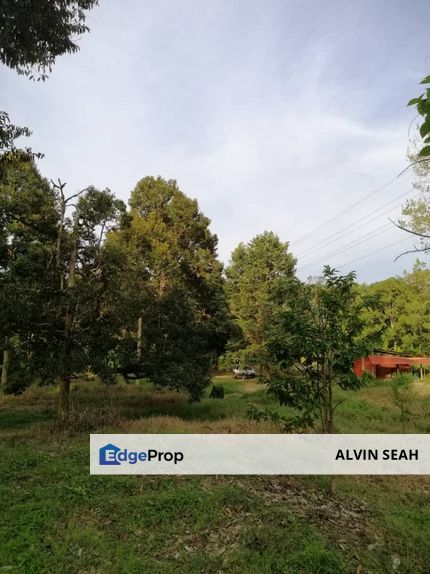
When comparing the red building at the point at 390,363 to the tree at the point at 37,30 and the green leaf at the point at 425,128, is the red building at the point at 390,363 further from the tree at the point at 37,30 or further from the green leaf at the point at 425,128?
the green leaf at the point at 425,128

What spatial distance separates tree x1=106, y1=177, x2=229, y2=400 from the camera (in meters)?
14.8

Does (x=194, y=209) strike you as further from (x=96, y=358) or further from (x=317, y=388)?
(x=317, y=388)

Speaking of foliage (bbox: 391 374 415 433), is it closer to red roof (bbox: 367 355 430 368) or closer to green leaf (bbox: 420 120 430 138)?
green leaf (bbox: 420 120 430 138)

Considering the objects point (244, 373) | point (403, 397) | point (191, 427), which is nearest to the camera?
point (191, 427)

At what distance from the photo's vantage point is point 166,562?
4.66m

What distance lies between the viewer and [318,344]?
6164 mm

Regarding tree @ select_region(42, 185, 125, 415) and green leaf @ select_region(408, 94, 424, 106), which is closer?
green leaf @ select_region(408, 94, 424, 106)

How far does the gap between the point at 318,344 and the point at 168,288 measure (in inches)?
804

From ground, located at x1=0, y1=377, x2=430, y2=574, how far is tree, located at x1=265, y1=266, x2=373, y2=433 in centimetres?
133

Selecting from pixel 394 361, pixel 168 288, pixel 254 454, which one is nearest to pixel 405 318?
pixel 394 361

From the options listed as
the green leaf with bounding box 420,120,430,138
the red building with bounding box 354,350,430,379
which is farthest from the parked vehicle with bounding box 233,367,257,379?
the green leaf with bounding box 420,120,430,138

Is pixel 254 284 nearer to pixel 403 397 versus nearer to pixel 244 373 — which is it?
pixel 244 373

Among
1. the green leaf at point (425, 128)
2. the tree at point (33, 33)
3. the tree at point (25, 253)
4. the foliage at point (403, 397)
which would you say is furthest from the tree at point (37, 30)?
the foliage at point (403, 397)

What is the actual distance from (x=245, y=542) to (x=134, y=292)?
9924 mm
